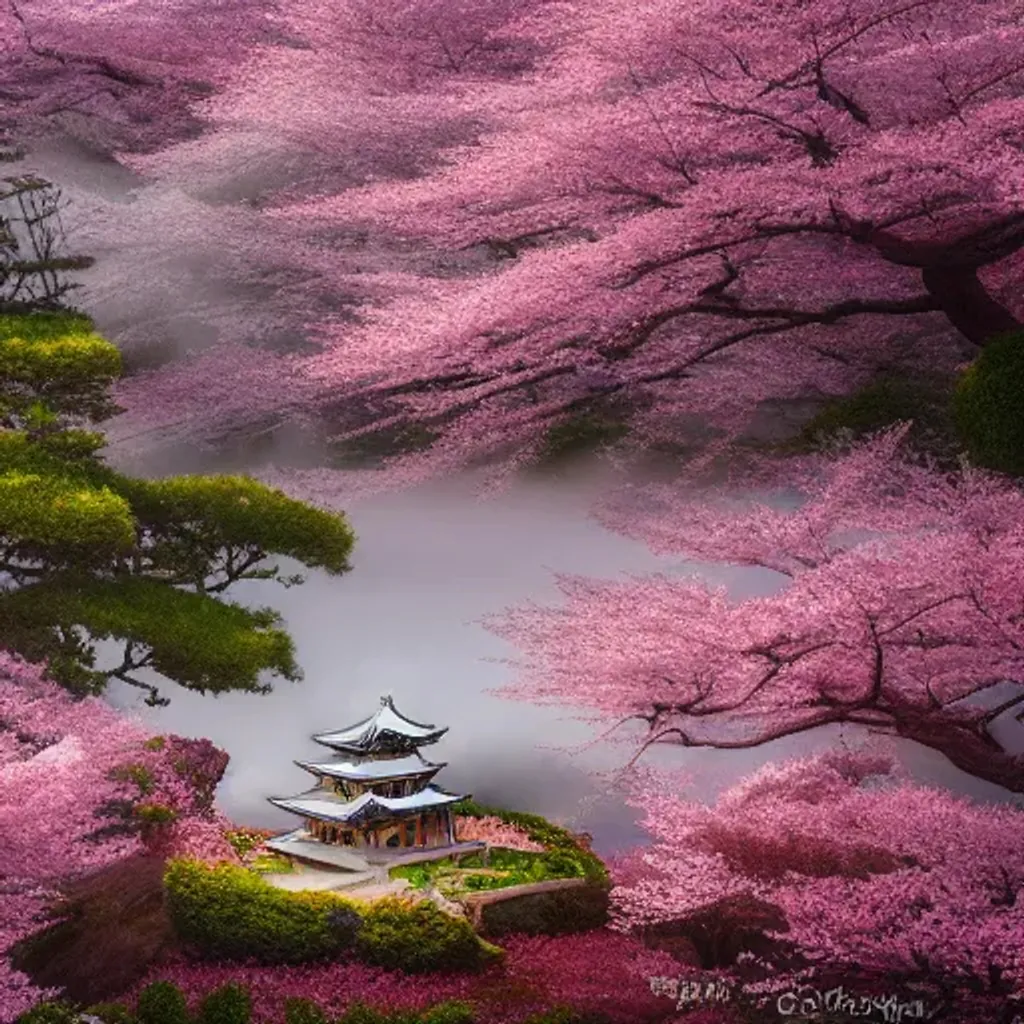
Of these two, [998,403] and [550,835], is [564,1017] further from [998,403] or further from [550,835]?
[998,403]

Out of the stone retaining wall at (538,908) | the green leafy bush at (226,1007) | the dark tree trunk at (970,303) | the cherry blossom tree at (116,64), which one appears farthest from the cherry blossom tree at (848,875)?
the cherry blossom tree at (116,64)

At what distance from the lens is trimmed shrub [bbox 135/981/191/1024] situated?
16.4ft

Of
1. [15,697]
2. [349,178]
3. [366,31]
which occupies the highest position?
[366,31]

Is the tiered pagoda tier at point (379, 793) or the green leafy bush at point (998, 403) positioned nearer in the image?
the green leafy bush at point (998, 403)

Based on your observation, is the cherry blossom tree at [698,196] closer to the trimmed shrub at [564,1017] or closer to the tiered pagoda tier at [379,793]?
the tiered pagoda tier at [379,793]

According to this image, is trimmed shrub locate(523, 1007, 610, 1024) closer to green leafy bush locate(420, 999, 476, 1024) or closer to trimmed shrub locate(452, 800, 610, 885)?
green leafy bush locate(420, 999, 476, 1024)

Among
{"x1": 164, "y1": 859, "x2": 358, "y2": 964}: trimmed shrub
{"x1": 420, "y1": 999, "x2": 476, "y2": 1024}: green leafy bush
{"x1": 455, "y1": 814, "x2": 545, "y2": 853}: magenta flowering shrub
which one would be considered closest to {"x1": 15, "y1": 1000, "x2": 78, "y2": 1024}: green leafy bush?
{"x1": 164, "y1": 859, "x2": 358, "y2": 964}: trimmed shrub

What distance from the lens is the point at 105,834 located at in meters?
5.69

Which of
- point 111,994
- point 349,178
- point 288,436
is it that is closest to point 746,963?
point 111,994

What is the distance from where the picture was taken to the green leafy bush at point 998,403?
5.00m

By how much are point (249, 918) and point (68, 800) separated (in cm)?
88

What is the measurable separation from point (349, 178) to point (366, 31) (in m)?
0.65

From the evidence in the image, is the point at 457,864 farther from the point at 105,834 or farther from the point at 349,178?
the point at 349,178

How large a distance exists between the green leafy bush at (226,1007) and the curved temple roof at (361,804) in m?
0.95
